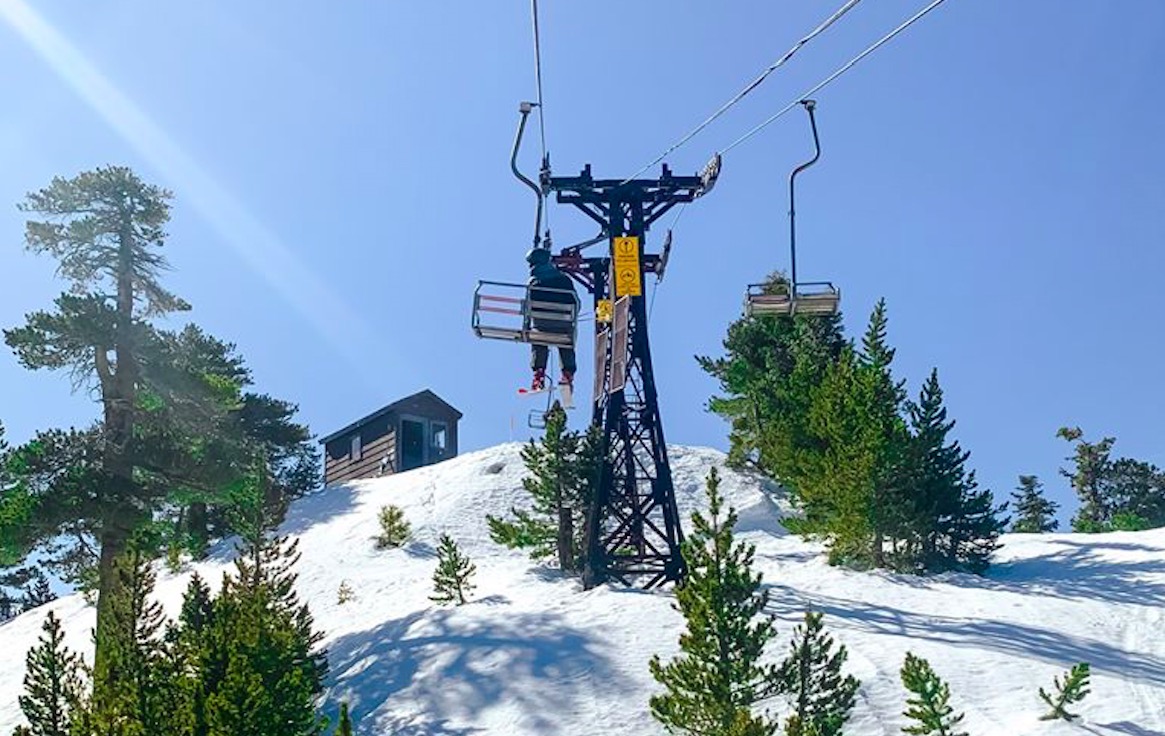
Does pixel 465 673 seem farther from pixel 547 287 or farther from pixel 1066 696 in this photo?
pixel 1066 696

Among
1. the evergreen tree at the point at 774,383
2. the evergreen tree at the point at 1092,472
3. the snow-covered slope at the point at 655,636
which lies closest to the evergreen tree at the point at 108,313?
the snow-covered slope at the point at 655,636

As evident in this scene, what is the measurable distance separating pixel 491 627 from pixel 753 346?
18940 mm

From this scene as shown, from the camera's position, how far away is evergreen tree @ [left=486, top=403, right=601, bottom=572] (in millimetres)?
23672

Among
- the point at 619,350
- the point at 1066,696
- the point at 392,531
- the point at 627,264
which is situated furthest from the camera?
the point at 392,531

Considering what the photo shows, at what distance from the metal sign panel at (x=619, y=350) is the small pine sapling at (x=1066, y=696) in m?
10.0

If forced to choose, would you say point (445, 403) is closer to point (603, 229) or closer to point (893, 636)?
point (603, 229)

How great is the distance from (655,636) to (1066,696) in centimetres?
670

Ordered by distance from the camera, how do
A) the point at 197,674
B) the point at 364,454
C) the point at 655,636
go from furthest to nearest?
the point at 364,454 → the point at 655,636 → the point at 197,674

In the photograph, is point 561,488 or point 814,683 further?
point 561,488

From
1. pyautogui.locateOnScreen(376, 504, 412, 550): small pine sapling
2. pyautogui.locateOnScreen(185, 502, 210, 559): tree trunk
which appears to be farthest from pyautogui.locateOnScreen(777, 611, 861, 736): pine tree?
pyautogui.locateOnScreen(185, 502, 210, 559): tree trunk

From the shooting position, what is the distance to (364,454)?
48.9 metres

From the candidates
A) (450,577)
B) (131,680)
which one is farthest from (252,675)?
(450,577)

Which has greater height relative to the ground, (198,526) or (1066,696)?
(198,526)

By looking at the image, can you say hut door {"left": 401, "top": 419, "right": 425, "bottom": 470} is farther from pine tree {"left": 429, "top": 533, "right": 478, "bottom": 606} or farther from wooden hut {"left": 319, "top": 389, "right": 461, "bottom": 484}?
pine tree {"left": 429, "top": 533, "right": 478, "bottom": 606}
